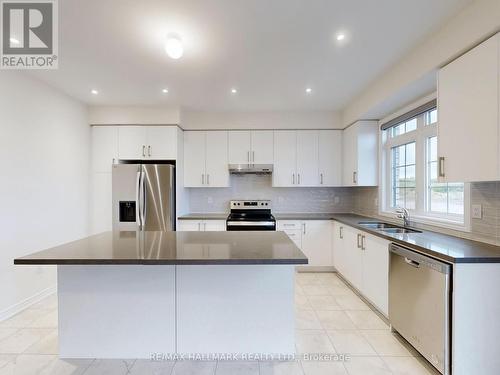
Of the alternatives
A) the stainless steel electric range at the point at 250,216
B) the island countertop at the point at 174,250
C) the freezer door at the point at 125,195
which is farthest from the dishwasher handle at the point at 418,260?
the freezer door at the point at 125,195

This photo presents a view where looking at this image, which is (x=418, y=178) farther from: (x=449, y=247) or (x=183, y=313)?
(x=183, y=313)

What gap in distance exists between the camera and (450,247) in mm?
1834

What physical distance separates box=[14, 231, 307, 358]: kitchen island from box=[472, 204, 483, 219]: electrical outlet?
1.60 m

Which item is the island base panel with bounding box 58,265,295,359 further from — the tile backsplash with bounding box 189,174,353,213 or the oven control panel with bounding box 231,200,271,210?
the tile backsplash with bounding box 189,174,353,213

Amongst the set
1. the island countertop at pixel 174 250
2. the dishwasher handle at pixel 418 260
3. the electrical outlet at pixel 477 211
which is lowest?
the dishwasher handle at pixel 418 260

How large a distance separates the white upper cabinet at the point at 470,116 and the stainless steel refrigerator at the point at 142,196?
322cm

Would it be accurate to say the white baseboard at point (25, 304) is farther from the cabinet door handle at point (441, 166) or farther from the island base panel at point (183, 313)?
the cabinet door handle at point (441, 166)

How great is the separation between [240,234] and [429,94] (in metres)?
2.41

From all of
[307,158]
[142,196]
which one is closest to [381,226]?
[307,158]

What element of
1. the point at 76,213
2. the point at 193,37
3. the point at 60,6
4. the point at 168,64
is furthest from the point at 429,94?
the point at 76,213

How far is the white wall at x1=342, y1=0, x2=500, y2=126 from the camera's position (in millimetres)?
1628

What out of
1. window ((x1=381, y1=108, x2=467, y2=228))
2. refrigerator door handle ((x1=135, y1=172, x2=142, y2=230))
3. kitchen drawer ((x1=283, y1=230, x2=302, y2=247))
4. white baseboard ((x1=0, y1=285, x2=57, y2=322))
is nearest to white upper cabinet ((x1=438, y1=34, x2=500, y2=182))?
window ((x1=381, y1=108, x2=467, y2=228))

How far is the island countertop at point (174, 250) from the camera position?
1.52m

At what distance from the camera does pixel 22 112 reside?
2738 mm
